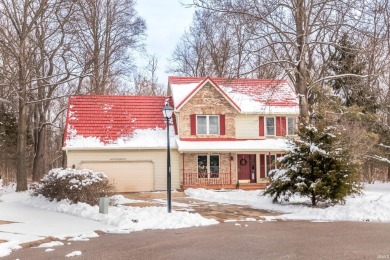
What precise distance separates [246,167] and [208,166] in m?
3.01

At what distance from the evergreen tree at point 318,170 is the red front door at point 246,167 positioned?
12.2 meters

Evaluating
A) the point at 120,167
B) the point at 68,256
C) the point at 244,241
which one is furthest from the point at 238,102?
the point at 68,256

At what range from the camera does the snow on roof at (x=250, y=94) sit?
29.4m

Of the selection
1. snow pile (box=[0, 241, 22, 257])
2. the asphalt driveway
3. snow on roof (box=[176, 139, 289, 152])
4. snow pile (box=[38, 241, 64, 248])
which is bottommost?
the asphalt driveway

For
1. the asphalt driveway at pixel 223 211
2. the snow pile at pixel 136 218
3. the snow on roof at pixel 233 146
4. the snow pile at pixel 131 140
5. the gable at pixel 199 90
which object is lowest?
the asphalt driveway at pixel 223 211

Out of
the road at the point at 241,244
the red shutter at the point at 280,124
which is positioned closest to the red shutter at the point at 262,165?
the red shutter at the point at 280,124

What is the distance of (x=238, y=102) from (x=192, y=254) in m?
22.3

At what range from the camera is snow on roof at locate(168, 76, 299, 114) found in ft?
96.4

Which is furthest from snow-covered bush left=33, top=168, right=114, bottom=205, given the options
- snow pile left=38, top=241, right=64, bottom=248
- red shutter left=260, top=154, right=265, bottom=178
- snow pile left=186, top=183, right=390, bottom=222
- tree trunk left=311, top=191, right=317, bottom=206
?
red shutter left=260, top=154, right=265, bottom=178

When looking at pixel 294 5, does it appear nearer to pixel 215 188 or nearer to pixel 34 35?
pixel 215 188

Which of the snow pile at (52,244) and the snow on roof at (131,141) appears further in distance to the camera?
the snow on roof at (131,141)

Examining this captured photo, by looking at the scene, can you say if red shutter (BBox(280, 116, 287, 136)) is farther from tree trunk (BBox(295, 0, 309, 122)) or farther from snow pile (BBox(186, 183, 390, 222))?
snow pile (BBox(186, 183, 390, 222))

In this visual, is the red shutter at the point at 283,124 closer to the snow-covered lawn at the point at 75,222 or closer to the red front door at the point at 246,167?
the red front door at the point at 246,167

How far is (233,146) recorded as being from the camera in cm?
2752
